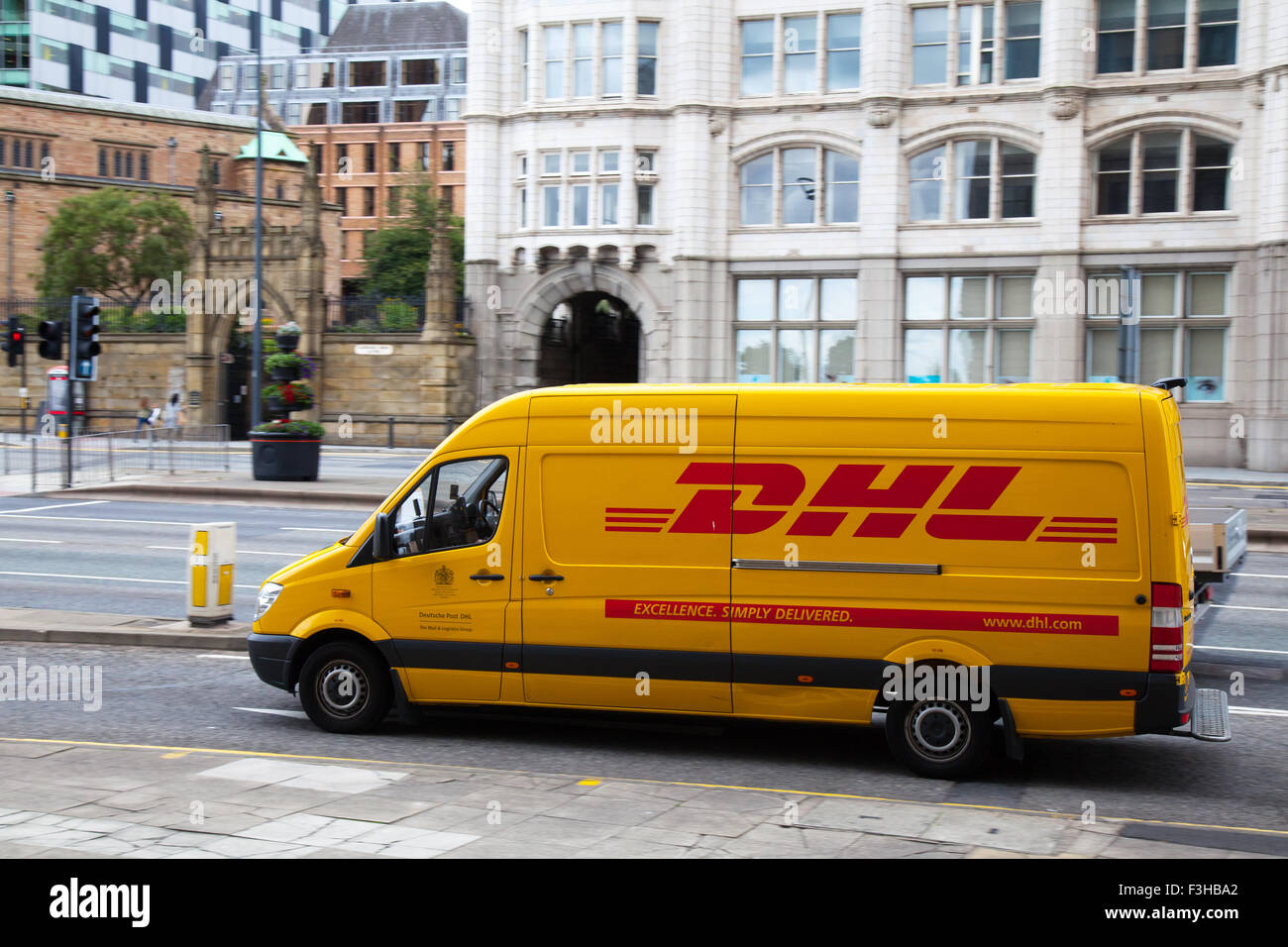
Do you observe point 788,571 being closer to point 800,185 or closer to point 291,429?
point 291,429

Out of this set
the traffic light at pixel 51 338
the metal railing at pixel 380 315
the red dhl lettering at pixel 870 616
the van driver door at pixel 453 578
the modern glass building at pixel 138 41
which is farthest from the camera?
the modern glass building at pixel 138 41

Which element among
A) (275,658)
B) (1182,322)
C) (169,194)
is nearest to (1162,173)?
(1182,322)

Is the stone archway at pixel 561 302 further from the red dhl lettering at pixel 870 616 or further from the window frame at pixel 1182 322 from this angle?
the red dhl lettering at pixel 870 616

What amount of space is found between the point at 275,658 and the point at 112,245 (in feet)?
174

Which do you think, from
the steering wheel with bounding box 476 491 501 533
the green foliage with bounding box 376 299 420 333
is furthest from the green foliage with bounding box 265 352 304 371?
the steering wheel with bounding box 476 491 501 533

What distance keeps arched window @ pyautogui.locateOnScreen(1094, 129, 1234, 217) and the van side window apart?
31003 millimetres

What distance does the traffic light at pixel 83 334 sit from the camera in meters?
25.5

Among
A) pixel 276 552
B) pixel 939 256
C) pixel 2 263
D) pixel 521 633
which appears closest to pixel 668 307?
pixel 939 256

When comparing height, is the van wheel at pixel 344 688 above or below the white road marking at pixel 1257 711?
above

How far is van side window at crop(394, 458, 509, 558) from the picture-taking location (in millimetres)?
8461

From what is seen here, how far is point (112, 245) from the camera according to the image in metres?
56.6

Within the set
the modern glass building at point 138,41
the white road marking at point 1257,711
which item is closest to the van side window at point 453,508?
the white road marking at point 1257,711

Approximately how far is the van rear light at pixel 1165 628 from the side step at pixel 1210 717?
0.58 meters
